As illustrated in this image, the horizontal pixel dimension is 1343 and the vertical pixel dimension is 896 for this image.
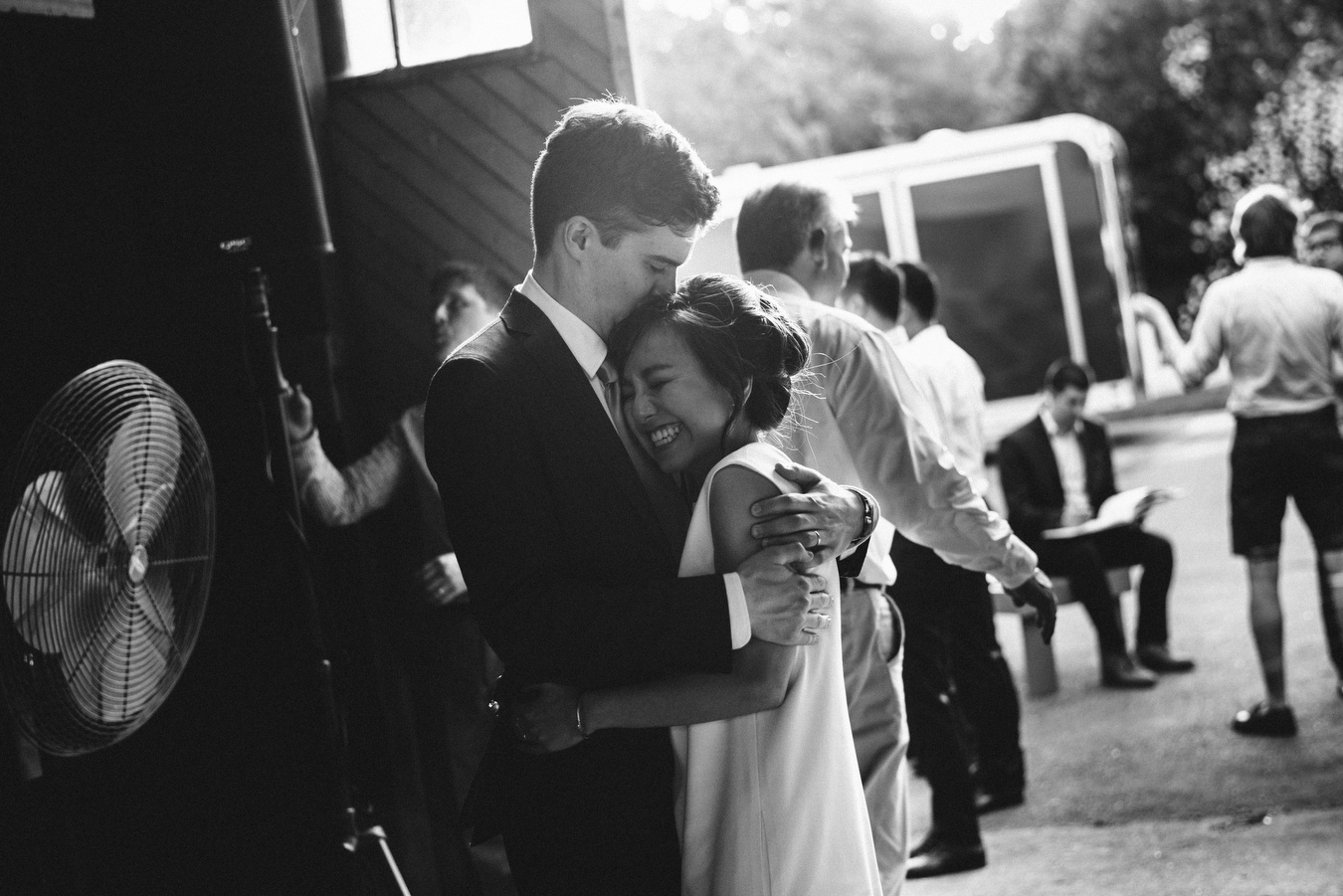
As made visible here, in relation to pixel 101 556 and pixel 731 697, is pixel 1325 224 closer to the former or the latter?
pixel 731 697

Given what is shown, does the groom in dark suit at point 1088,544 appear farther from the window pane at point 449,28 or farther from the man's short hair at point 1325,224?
the window pane at point 449,28

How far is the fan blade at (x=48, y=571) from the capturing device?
2613 millimetres

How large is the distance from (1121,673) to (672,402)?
16.2 feet

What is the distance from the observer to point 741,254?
→ 3602 millimetres

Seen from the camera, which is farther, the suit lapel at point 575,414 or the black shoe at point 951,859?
the black shoe at point 951,859

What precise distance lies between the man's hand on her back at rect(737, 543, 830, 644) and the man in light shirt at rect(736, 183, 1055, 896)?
1.11 meters

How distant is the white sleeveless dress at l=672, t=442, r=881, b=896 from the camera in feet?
6.52

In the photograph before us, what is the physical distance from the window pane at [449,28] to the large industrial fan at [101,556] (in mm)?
1610

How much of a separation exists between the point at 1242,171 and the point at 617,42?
19.7 metres

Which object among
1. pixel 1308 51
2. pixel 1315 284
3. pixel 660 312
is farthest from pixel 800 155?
pixel 660 312

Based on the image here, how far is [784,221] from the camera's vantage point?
348 centimetres

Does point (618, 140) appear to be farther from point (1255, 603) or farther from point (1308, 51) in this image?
point (1308, 51)

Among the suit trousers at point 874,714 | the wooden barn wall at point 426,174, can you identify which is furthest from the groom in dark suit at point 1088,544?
the suit trousers at point 874,714

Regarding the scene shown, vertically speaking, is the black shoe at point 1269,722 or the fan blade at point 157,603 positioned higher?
the fan blade at point 157,603
